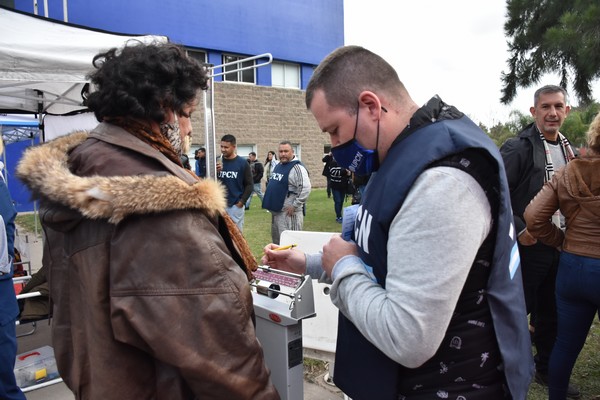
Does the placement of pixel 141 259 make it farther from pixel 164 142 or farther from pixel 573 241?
pixel 573 241

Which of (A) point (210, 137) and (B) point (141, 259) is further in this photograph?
(A) point (210, 137)

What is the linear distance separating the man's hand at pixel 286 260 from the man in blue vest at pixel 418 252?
453 mm

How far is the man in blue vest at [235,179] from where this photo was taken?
6934 millimetres

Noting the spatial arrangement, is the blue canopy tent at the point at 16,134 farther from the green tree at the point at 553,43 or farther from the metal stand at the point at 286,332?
the green tree at the point at 553,43

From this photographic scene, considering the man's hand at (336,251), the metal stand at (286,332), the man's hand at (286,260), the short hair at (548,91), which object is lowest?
the metal stand at (286,332)

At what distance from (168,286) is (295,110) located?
20.1 meters

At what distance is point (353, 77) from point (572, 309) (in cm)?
213

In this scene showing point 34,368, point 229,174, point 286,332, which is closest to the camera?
point 286,332

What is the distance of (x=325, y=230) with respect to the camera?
372 inches

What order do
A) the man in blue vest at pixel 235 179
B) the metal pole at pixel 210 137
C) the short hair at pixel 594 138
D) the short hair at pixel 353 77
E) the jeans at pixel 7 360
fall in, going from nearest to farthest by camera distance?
the short hair at pixel 353 77 < the short hair at pixel 594 138 < the jeans at pixel 7 360 < the metal pole at pixel 210 137 < the man in blue vest at pixel 235 179

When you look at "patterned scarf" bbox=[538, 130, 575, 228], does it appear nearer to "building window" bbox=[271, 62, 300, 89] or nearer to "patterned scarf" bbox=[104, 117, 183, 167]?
"patterned scarf" bbox=[104, 117, 183, 167]

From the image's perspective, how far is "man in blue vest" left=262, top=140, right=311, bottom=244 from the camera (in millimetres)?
6801

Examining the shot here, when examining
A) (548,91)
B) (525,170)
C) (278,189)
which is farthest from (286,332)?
(278,189)

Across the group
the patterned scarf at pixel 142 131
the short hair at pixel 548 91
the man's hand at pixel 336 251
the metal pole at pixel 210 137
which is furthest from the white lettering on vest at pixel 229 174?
the man's hand at pixel 336 251
